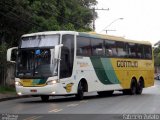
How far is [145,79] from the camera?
33.4 metres

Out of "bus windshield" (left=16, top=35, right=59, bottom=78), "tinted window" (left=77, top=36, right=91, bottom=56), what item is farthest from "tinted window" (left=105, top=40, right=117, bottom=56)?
"bus windshield" (left=16, top=35, right=59, bottom=78)

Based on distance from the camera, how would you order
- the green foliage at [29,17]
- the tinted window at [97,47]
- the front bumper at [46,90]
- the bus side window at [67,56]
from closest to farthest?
the front bumper at [46,90], the bus side window at [67,56], the tinted window at [97,47], the green foliage at [29,17]

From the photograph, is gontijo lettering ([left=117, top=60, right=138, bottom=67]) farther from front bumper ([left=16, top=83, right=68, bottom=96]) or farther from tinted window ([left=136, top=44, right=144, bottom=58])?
front bumper ([left=16, top=83, right=68, bottom=96])

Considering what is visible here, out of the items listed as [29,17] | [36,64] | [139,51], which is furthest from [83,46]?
[29,17]

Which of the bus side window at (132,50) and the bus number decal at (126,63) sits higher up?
the bus side window at (132,50)

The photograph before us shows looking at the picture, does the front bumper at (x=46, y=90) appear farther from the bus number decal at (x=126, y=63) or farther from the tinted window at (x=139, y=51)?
the tinted window at (x=139, y=51)

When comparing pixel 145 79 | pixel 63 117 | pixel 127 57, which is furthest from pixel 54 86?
pixel 145 79

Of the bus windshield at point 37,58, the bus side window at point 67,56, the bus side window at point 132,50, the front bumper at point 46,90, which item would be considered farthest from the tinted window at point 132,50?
the front bumper at point 46,90

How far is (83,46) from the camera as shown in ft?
84.2

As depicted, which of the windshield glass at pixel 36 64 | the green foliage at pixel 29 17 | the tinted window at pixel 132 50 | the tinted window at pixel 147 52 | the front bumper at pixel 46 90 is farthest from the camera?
the green foliage at pixel 29 17

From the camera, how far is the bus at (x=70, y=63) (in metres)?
23.2

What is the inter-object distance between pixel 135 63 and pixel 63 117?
16361mm

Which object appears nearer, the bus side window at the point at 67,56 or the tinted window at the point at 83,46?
the bus side window at the point at 67,56

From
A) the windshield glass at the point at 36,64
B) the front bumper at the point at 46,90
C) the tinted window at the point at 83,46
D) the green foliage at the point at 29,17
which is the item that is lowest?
the front bumper at the point at 46,90
